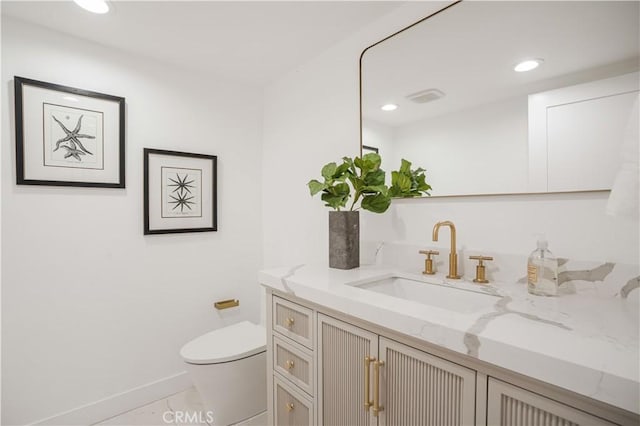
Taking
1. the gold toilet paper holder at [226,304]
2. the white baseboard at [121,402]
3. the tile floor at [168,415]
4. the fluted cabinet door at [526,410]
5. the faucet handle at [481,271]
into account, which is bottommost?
the tile floor at [168,415]

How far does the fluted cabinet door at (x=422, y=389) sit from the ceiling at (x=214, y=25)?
1585 mm

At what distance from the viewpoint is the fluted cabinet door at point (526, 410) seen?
0.64 metres

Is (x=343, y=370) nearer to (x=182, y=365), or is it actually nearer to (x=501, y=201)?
(x=501, y=201)

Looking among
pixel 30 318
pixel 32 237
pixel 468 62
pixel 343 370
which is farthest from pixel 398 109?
pixel 30 318

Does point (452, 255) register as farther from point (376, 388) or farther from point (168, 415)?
point (168, 415)

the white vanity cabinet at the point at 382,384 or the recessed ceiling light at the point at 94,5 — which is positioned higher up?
the recessed ceiling light at the point at 94,5

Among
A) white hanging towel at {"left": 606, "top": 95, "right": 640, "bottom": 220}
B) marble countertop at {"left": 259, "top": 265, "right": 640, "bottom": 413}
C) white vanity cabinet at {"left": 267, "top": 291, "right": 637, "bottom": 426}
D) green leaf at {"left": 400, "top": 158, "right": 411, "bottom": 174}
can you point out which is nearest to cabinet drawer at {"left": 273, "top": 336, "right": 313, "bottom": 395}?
white vanity cabinet at {"left": 267, "top": 291, "right": 637, "bottom": 426}

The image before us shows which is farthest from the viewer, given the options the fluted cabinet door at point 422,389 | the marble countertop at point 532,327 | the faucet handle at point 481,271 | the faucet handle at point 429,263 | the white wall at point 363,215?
the faucet handle at point 429,263

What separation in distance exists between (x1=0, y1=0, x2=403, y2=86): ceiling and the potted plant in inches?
28.2

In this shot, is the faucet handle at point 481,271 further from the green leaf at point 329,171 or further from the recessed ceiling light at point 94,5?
the recessed ceiling light at point 94,5

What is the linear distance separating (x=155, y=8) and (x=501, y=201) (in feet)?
6.10

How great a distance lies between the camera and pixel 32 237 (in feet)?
5.53

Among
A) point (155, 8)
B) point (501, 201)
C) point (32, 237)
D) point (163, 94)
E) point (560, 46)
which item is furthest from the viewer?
point (163, 94)

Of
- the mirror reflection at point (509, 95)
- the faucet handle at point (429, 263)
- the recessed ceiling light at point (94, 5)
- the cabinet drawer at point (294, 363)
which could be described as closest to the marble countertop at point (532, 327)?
the faucet handle at point (429, 263)
